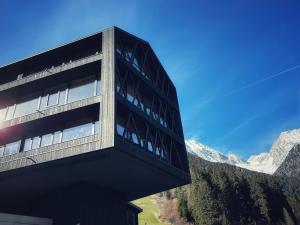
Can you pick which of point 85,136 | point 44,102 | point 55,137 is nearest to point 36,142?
point 55,137

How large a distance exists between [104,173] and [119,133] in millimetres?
3965

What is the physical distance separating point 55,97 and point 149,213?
73.0 metres

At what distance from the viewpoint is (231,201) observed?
70.4 meters

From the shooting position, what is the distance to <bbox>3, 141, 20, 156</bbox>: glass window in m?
24.6

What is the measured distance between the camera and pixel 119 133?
71.5ft

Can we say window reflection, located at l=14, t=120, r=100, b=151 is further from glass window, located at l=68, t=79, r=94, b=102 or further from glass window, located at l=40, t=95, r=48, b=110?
glass window, located at l=40, t=95, r=48, b=110

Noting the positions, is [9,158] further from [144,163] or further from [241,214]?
[241,214]

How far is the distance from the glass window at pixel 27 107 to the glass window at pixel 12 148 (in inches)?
105

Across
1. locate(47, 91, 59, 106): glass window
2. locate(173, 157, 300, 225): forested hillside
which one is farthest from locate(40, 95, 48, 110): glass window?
locate(173, 157, 300, 225): forested hillside

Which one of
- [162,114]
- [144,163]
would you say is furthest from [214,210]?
[144,163]

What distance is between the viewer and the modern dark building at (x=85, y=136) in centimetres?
2173

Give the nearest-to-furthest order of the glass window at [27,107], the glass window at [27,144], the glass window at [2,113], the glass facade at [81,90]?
the glass facade at [81,90], the glass window at [27,144], the glass window at [27,107], the glass window at [2,113]

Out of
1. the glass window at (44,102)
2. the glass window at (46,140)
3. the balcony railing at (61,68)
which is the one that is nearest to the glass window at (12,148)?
the glass window at (46,140)

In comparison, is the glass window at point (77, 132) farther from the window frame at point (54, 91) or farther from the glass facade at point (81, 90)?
the window frame at point (54, 91)
